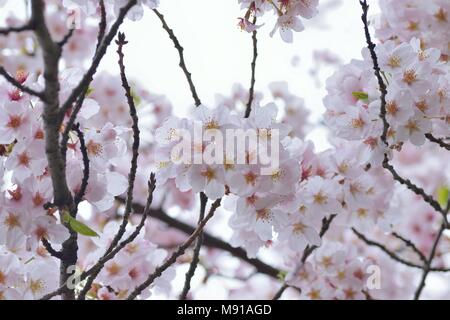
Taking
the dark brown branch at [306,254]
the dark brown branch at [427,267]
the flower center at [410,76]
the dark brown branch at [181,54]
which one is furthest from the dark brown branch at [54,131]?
the dark brown branch at [427,267]

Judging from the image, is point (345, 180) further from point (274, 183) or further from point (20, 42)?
point (20, 42)

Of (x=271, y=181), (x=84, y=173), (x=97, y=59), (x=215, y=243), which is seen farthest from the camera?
(x=215, y=243)

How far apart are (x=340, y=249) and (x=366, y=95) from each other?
0.86 meters

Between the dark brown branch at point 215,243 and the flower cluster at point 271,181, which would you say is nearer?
the flower cluster at point 271,181

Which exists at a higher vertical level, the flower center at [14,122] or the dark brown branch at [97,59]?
the flower center at [14,122]

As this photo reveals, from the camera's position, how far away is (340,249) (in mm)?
2887

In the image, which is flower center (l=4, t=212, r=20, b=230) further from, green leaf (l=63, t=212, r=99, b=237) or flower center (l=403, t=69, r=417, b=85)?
flower center (l=403, t=69, r=417, b=85)

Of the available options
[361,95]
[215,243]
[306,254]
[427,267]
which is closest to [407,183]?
[361,95]

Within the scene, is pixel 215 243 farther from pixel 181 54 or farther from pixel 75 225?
pixel 75 225

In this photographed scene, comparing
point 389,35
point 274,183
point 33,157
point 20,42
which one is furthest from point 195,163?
point 20,42

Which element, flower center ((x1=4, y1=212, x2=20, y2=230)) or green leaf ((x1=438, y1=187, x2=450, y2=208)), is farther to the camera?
green leaf ((x1=438, y1=187, x2=450, y2=208))

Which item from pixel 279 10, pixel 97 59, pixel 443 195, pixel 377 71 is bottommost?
pixel 97 59

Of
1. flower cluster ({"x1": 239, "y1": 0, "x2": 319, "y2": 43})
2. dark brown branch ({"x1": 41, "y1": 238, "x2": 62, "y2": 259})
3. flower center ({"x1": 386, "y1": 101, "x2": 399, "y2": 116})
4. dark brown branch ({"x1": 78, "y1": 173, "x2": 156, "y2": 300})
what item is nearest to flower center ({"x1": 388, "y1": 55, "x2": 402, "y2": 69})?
flower center ({"x1": 386, "y1": 101, "x2": 399, "y2": 116})

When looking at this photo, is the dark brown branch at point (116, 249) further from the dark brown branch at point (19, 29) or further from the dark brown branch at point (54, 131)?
the dark brown branch at point (19, 29)
